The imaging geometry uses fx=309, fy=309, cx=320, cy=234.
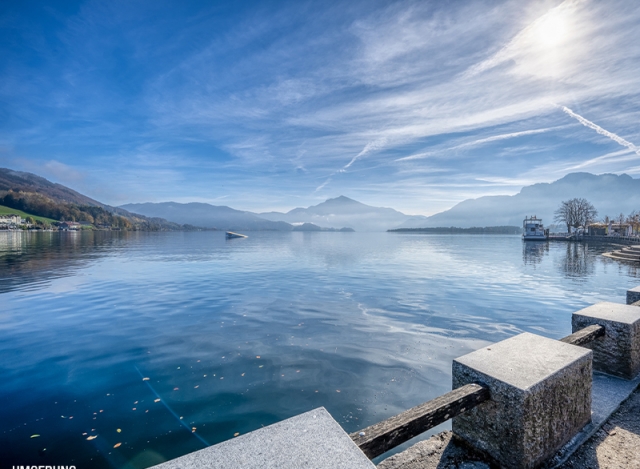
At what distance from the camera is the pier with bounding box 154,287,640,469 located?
232 cm

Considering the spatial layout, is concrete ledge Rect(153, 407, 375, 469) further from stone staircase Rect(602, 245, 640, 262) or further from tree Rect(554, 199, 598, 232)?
tree Rect(554, 199, 598, 232)

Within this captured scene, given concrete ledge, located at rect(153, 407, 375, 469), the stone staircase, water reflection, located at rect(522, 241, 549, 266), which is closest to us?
concrete ledge, located at rect(153, 407, 375, 469)

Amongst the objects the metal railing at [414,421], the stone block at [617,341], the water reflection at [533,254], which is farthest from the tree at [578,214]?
the metal railing at [414,421]

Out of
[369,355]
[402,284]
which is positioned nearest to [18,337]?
[369,355]

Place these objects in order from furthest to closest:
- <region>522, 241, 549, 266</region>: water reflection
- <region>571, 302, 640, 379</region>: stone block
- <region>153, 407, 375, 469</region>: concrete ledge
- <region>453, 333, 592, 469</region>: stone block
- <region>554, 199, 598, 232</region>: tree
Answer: <region>554, 199, 598, 232</region>: tree → <region>522, 241, 549, 266</region>: water reflection → <region>571, 302, 640, 379</region>: stone block → <region>453, 333, 592, 469</region>: stone block → <region>153, 407, 375, 469</region>: concrete ledge

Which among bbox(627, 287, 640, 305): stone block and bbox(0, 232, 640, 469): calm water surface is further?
bbox(627, 287, 640, 305): stone block

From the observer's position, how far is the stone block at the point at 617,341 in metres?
5.31

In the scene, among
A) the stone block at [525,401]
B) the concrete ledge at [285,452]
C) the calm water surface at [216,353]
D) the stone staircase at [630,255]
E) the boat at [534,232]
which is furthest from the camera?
the boat at [534,232]

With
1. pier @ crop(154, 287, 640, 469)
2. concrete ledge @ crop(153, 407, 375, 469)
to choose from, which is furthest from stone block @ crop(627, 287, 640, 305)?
concrete ledge @ crop(153, 407, 375, 469)

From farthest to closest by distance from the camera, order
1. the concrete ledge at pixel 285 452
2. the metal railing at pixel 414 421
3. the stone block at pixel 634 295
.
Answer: the stone block at pixel 634 295 → the metal railing at pixel 414 421 → the concrete ledge at pixel 285 452

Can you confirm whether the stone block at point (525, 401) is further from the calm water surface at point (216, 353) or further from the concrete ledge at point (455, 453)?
the calm water surface at point (216, 353)

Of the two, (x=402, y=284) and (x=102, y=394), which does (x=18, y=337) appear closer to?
(x=102, y=394)

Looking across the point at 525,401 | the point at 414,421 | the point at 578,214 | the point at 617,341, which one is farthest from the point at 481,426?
the point at 578,214

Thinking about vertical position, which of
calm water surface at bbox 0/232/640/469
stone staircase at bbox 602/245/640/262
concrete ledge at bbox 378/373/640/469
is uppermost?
concrete ledge at bbox 378/373/640/469
